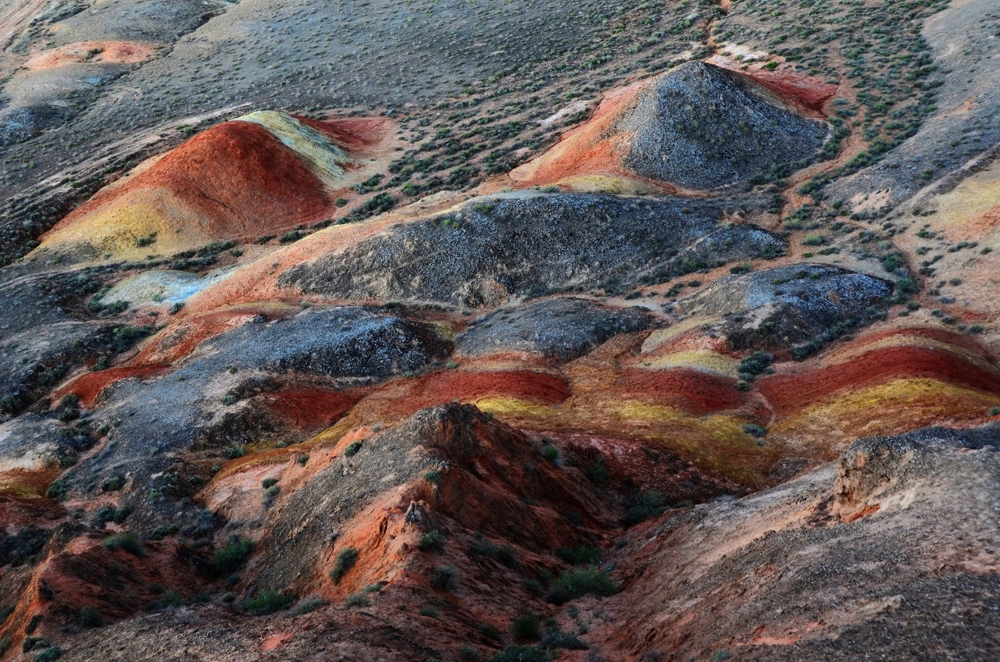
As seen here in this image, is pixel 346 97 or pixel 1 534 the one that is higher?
pixel 346 97

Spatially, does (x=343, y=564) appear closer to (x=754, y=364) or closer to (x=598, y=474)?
(x=598, y=474)

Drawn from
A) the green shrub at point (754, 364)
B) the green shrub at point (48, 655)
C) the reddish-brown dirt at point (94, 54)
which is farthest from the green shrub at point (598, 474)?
the reddish-brown dirt at point (94, 54)

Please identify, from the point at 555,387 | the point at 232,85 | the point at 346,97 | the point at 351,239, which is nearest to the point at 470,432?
the point at 555,387

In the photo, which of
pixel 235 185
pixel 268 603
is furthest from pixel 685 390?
pixel 235 185

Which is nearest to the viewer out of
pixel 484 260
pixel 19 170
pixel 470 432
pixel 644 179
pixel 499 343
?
pixel 470 432

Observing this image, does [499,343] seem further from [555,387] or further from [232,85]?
[232,85]

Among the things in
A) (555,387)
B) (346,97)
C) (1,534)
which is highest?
(346,97)
